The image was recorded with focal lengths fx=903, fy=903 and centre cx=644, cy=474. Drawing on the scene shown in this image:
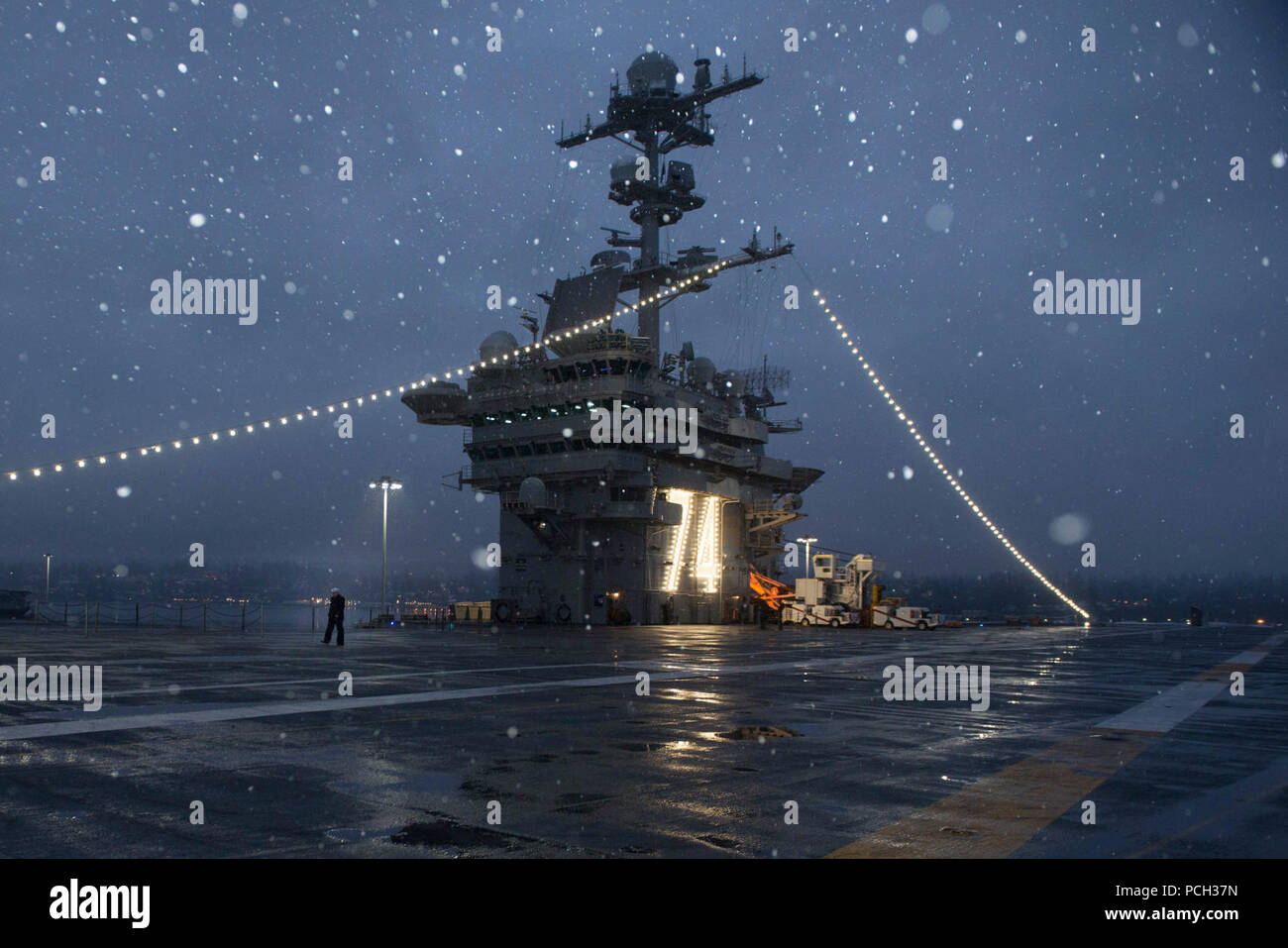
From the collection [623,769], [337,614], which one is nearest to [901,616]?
[337,614]

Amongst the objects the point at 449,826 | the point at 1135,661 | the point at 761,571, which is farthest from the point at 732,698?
the point at 761,571

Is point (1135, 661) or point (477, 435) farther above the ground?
point (477, 435)

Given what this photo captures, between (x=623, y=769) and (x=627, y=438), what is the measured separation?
44111 millimetres

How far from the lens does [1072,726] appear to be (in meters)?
11.9

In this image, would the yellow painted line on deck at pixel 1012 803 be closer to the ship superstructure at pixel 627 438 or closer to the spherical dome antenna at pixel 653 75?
the ship superstructure at pixel 627 438

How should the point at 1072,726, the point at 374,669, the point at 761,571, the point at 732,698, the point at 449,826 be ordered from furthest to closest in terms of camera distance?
the point at 761,571 → the point at 374,669 → the point at 732,698 → the point at 1072,726 → the point at 449,826

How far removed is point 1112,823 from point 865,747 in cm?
357

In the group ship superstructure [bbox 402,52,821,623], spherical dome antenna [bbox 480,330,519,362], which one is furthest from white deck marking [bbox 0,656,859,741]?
spherical dome antenna [bbox 480,330,519,362]

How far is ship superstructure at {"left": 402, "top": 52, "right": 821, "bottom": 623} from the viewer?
175ft

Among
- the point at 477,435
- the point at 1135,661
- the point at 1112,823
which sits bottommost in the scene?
the point at 1135,661

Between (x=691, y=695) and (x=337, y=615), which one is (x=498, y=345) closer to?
(x=337, y=615)

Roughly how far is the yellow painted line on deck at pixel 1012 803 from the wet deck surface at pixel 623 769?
0.12 ft

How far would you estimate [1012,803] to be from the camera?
7.02m
